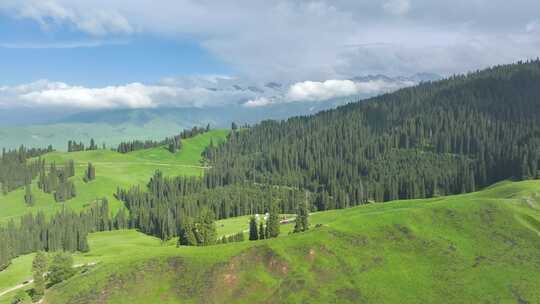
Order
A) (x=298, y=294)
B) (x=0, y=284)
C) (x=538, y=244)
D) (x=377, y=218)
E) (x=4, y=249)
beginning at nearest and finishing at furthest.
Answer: (x=298, y=294), (x=538, y=244), (x=377, y=218), (x=0, y=284), (x=4, y=249)

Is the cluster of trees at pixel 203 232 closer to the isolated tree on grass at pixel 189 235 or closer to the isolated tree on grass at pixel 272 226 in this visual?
the isolated tree on grass at pixel 189 235

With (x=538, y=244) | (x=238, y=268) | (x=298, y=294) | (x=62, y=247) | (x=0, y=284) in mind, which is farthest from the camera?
(x=62, y=247)

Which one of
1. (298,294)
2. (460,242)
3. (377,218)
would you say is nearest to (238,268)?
(298,294)

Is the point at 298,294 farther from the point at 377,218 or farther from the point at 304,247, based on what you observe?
the point at 377,218

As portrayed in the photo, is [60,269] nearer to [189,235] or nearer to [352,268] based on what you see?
[189,235]

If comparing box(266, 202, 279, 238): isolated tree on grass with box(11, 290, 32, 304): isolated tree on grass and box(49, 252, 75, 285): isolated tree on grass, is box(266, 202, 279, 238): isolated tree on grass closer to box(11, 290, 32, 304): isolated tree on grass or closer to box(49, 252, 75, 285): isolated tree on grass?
box(49, 252, 75, 285): isolated tree on grass
